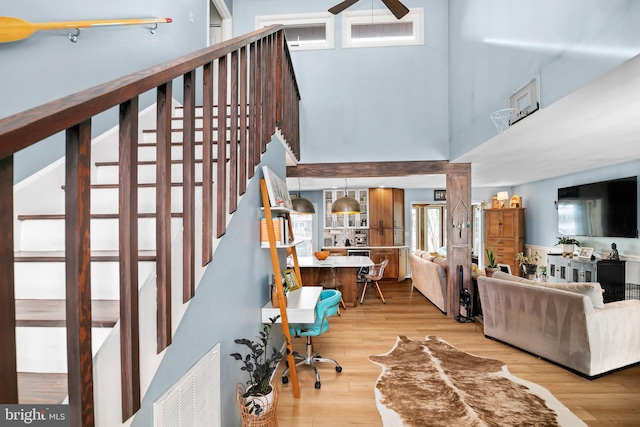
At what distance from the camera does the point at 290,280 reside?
3.43m

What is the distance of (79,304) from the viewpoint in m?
Result: 0.75

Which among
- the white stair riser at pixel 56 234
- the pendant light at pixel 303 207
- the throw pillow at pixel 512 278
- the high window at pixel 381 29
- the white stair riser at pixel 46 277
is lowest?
the throw pillow at pixel 512 278

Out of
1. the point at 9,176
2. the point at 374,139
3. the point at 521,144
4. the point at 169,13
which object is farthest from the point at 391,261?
the point at 9,176

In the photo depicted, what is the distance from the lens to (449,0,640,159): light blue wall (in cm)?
Answer: 188

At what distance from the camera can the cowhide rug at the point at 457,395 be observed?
2574 mm

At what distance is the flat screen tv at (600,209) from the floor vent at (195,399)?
612 centimetres

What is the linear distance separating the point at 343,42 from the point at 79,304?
17.7 feet

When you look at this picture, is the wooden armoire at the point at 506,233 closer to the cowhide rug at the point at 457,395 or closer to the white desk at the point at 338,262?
the white desk at the point at 338,262

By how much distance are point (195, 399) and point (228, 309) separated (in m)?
0.54

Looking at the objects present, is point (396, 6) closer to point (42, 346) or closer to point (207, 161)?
point (207, 161)

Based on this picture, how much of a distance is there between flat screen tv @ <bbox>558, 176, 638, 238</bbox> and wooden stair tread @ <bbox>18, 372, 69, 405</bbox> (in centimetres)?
672

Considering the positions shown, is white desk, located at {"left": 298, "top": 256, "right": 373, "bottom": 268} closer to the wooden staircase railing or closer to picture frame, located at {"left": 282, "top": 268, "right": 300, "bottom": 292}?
picture frame, located at {"left": 282, "top": 268, "right": 300, "bottom": 292}

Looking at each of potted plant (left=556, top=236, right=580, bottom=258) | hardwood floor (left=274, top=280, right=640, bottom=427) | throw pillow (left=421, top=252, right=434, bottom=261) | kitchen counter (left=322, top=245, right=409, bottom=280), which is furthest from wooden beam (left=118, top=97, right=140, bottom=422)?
kitchen counter (left=322, top=245, right=409, bottom=280)

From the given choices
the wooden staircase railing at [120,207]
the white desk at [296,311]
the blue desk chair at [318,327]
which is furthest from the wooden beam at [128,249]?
the blue desk chair at [318,327]
